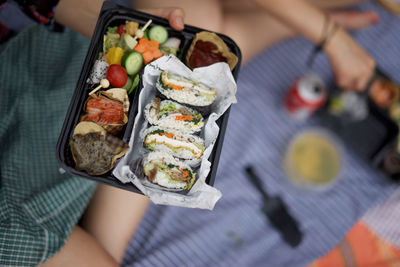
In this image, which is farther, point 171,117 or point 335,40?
point 335,40

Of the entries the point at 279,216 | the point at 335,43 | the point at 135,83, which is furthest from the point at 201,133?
the point at 335,43

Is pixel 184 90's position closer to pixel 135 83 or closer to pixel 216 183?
pixel 135 83

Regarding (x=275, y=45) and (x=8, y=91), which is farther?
(x=275, y=45)

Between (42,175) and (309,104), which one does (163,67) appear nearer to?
(42,175)

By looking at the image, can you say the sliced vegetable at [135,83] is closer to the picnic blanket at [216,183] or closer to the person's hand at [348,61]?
the picnic blanket at [216,183]

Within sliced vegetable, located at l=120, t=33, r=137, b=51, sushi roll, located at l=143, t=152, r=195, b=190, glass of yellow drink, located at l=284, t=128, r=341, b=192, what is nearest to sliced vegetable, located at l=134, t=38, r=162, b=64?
sliced vegetable, located at l=120, t=33, r=137, b=51

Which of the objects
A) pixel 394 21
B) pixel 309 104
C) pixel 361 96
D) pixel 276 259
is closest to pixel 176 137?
pixel 309 104

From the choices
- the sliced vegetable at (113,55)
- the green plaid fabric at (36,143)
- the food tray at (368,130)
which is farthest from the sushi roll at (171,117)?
the food tray at (368,130)
